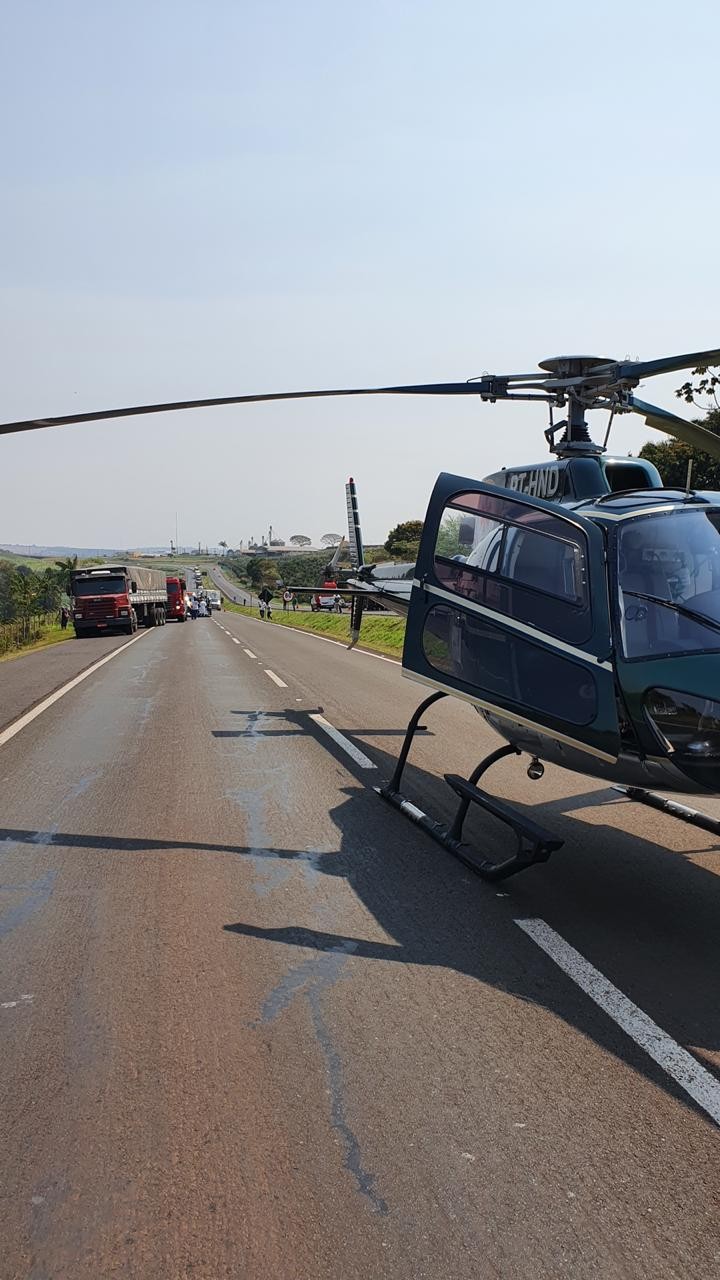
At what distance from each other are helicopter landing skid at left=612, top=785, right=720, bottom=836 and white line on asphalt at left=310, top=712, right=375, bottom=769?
8.63 feet

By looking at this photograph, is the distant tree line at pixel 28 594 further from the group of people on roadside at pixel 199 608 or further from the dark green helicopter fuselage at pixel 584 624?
the dark green helicopter fuselage at pixel 584 624

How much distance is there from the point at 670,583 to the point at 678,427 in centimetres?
367

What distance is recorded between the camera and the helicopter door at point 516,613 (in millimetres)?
5438

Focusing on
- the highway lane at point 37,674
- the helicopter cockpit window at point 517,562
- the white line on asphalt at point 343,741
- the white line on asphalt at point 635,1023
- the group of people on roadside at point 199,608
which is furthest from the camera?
the group of people on roadside at point 199,608

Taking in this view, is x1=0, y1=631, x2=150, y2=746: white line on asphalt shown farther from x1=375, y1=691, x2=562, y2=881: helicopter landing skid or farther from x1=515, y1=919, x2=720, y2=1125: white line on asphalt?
x1=515, y1=919, x2=720, y2=1125: white line on asphalt

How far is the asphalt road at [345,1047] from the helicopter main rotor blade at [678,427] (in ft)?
10.1

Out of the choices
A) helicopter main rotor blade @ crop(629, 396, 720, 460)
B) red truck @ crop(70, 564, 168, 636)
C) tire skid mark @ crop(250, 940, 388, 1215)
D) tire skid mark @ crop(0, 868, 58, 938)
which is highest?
helicopter main rotor blade @ crop(629, 396, 720, 460)

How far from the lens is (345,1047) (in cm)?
379

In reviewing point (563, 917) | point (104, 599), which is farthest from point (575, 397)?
point (104, 599)

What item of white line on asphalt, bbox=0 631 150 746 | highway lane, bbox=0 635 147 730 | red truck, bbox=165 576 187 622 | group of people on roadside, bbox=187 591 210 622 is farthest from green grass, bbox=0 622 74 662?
group of people on roadside, bbox=187 591 210 622

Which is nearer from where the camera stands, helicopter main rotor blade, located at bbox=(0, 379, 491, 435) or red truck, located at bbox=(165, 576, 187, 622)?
helicopter main rotor blade, located at bbox=(0, 379, 491, 435)

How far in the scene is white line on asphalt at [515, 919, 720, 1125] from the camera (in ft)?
11.3

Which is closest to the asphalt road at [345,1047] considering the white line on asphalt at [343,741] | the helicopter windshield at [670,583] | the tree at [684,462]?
the helicopter windshield at [670,583]

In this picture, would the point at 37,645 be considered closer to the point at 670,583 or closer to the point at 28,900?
the point at 28,900
